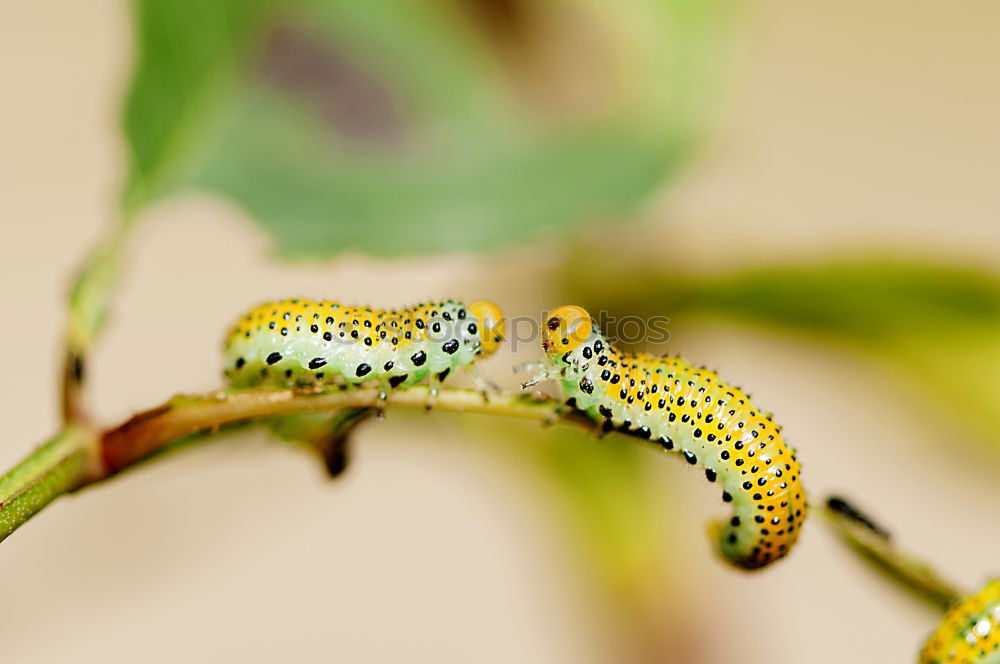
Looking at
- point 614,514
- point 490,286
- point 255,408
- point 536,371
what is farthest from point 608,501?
point 255,408

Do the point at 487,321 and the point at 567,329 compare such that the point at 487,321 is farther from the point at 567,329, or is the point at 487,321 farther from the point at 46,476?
the point at 46,476

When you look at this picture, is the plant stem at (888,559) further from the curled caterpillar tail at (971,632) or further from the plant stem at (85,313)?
the plant stem at (85,313)

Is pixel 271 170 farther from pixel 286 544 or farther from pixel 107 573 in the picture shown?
pixel 286 544

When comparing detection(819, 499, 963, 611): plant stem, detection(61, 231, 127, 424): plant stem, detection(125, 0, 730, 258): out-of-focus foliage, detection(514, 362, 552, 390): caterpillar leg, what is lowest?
detection(819, 499, 963, 611): plant stem

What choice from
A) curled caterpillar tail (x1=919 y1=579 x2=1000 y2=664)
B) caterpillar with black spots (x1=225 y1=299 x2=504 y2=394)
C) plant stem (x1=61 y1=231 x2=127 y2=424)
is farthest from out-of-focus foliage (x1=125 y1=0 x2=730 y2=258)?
curled caterpillar tail (x1=919 y1=579 x2=1000 y2=664)

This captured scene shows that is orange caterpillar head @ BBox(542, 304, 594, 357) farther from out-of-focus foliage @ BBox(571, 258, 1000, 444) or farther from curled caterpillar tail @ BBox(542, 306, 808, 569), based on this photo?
out-of-focus foliage @ BBox(571, 258, 1000, 444)

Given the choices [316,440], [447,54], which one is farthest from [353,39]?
[316,440]

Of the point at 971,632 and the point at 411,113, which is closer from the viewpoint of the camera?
the point at 971,632
